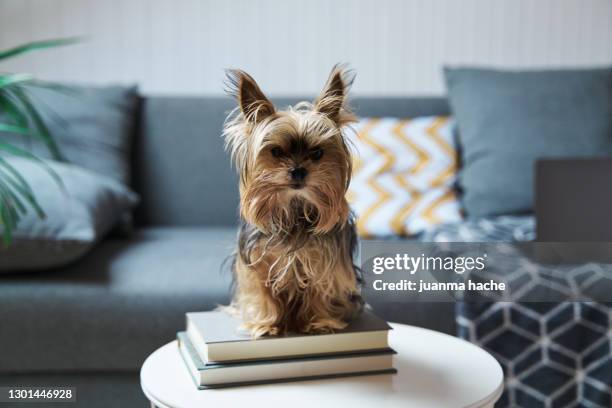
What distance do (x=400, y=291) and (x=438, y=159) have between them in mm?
1354

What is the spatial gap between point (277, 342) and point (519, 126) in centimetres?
163

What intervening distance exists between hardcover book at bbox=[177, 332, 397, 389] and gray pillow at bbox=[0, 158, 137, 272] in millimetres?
866

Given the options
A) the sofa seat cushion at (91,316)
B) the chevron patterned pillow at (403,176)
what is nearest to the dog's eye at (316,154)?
the sofa seat cushion at (91,316)

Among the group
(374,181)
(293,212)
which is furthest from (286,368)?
(374,181)

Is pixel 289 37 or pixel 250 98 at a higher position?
pixel 289 37

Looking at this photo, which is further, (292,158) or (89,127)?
(89,127)

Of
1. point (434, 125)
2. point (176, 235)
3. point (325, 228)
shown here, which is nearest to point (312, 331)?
point (325, 228)

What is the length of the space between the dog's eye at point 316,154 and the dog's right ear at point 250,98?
0.28ft

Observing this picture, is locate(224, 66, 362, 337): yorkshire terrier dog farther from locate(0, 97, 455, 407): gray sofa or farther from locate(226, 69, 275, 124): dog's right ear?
locate(0, 97, 455, 407): gray sofa

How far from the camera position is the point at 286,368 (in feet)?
3.38

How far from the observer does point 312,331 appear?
1049mm

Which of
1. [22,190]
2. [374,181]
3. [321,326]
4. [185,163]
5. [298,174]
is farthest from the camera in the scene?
[185,163]

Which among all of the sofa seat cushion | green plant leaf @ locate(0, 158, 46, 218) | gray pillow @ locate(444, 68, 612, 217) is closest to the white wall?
gray pillow @ locate(444, 68, 612, 217)

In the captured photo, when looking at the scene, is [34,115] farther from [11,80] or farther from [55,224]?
[55,224]
